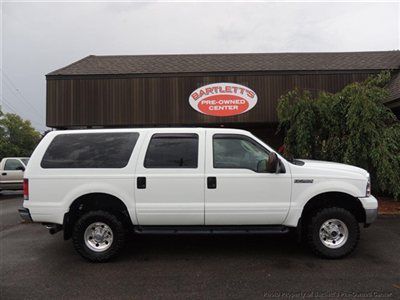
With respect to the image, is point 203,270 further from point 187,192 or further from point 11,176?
point 11,176

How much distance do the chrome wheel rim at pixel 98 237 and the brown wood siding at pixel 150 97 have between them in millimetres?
9641

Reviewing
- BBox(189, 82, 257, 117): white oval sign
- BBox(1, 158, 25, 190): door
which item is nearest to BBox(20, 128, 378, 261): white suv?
BBox(189, 82, 257, 117): white oval sign

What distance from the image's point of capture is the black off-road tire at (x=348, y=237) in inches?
221

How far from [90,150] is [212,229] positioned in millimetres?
2187

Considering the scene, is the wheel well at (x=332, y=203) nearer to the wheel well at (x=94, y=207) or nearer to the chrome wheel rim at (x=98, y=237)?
the wheel well at (x=94, y=207)

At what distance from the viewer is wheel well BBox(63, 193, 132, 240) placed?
573 cm

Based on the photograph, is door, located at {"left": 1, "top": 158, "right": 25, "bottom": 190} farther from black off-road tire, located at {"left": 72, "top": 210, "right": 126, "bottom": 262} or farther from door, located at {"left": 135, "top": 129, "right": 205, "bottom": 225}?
door, located at {"left": 135, "top": 129, "right": 205, "bottom": 225}

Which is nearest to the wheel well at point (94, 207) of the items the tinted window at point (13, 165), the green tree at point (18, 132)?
the tinted window at point (13, 165)

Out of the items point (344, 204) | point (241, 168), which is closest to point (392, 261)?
point (344, 204)

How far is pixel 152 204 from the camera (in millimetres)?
5613

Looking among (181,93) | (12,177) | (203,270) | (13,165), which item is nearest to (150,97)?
(181,93)

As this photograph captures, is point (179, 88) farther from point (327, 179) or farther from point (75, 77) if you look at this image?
point (327, 179)

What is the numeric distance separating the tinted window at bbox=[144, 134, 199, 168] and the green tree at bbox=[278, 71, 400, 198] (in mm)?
5408

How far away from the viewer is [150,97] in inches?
594
